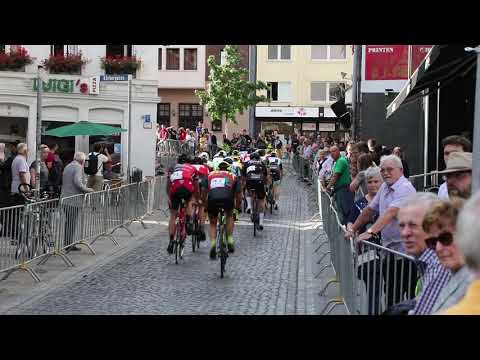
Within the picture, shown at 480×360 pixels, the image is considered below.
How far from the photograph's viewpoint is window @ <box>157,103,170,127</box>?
63.4 m

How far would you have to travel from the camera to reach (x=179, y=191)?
14008 millimetres

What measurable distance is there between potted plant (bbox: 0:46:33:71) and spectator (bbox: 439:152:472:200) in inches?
1058

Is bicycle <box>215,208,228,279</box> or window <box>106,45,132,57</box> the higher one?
window <box>106,45,132,57</box>

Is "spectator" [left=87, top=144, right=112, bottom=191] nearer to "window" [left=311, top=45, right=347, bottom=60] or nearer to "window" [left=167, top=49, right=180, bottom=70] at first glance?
"window" [left=167, top=49, right=180, bottom=70]

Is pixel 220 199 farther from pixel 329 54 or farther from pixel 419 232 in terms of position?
pixel 329 54

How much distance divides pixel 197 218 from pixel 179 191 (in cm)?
128

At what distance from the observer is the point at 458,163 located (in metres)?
7.22

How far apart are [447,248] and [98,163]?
2118 cm

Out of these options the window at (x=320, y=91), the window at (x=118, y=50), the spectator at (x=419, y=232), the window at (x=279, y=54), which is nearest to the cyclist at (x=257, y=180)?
the spectator at (x=419, y=232)

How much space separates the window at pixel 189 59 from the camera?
61.3 metres

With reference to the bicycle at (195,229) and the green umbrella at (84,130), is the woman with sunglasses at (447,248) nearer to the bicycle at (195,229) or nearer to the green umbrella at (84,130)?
the bicycle at (195,229)

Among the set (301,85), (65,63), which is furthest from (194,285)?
(301,85)

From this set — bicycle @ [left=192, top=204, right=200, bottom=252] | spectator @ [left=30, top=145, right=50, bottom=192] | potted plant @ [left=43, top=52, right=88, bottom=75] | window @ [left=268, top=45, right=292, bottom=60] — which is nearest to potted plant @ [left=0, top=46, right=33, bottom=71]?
potted plant @ [left=43, top=52, right=88, bottom=75]

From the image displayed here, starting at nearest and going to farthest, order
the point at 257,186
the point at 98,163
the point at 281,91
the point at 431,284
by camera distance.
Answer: the point at 431,284 < the point at 257,186 < the point at 98,163 < the point at 281,91
